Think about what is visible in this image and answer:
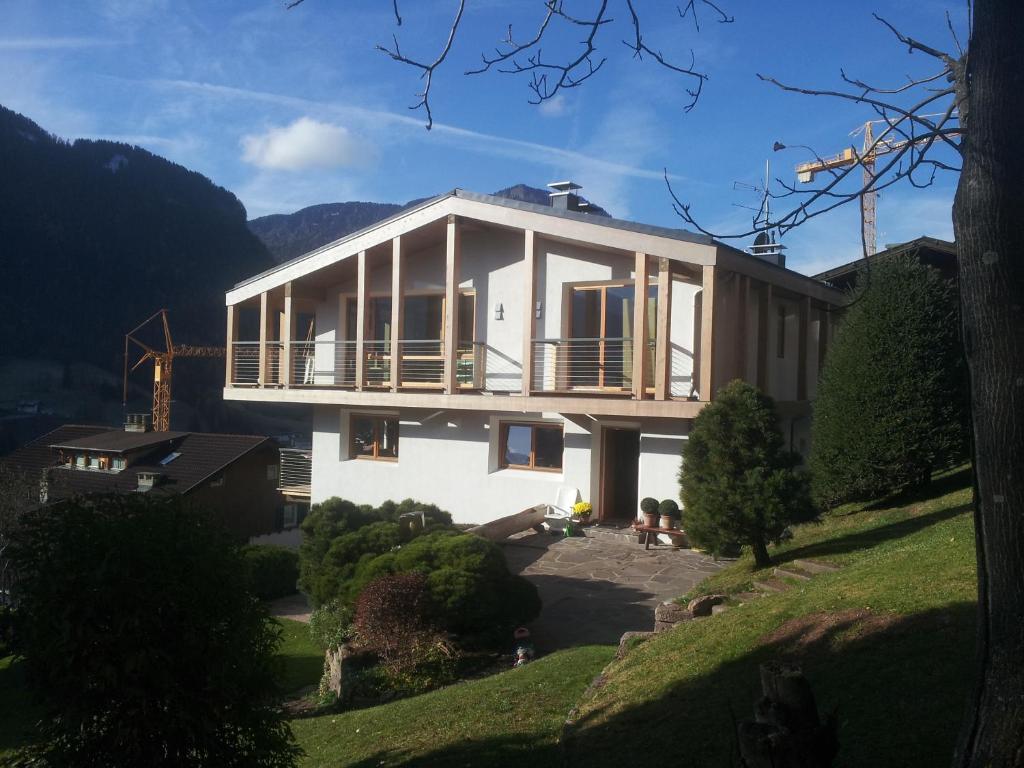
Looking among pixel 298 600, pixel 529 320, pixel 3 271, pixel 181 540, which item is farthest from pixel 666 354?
pixel 3 271

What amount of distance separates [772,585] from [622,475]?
849cm

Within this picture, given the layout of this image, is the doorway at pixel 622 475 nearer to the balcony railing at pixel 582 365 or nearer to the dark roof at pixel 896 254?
the balcony railing at pixel 582 365

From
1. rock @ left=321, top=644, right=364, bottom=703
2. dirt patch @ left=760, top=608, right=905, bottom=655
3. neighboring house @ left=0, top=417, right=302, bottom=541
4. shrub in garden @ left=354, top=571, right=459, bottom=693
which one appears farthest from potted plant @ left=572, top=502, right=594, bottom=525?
neighboring house @ left=0, top=417, right=302, bottom=541

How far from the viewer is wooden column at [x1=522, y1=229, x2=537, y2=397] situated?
1825cm

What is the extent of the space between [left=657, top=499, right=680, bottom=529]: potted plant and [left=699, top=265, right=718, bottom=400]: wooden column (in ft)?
7.44

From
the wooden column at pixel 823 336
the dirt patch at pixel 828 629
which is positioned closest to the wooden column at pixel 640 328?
the wooden column at pixel 823 336

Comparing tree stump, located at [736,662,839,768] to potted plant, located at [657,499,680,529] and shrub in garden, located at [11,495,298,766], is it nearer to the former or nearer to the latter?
shrub in garden, located at [11,495,298,766]

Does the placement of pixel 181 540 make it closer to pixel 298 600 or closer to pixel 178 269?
pixel 298 600

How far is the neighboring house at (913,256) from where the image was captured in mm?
18775

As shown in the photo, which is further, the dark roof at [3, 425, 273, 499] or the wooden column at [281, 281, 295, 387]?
the dark roof at [3, 425, 273, 499]

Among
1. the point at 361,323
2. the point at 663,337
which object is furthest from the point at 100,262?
the point at 663,337

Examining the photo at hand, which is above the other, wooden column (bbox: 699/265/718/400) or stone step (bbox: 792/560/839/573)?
wooden column (bbox: 699/265/718/400)

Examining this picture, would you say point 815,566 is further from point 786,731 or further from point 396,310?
point 396,310

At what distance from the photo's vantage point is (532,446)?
20.1 metres
